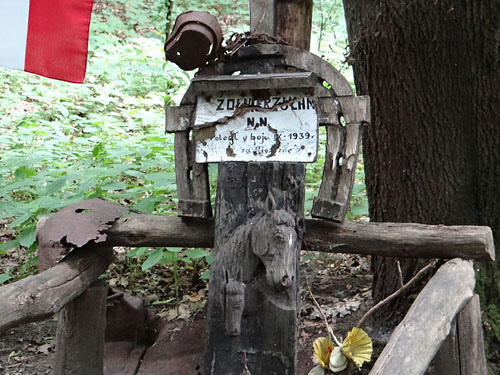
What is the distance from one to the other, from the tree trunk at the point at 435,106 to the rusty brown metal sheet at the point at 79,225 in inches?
55.5

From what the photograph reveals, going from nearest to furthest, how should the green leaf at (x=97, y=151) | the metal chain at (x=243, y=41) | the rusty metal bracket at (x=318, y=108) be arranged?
the rusty metal bracket at (x=318, y=108), the metal chain at (x=243, y=41), the green leaf at (x=97, y=151)

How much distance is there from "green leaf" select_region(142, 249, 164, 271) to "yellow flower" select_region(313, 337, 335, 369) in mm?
1244

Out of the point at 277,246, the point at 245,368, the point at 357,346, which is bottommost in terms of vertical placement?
the point at 245,368

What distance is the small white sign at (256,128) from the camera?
2.07m

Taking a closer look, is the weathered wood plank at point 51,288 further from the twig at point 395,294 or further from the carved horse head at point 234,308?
the twig at point 395,294

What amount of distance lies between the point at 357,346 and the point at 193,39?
1.24 metres

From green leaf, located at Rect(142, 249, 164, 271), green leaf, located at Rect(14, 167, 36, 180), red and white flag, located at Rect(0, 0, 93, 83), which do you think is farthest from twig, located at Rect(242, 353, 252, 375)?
green leaf, located at Rect(14, 167, 36, 180)

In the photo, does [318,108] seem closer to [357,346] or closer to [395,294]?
[395,294]

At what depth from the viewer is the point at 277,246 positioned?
1920 millimetres

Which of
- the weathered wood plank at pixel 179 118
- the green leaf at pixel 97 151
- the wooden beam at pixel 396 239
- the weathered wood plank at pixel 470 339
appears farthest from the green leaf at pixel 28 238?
the weathered wood plank at pixel 470 339

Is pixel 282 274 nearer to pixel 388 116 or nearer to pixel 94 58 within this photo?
pixel 388 116

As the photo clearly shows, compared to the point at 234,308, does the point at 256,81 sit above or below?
above

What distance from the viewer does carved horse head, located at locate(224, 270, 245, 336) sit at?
1.97m

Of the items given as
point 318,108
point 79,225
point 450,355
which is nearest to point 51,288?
point 79,225
